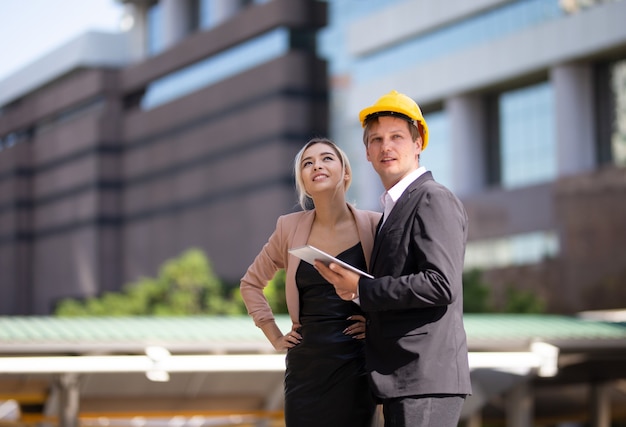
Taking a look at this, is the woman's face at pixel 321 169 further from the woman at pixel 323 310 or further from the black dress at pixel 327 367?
the black dress at pixel 327 367

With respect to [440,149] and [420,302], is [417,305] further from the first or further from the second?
[440,149]

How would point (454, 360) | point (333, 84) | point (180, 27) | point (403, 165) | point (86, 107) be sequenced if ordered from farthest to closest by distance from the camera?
point (86, 107) < point (180, 27) < point (333, 84) < point (403, 165) < point (454, 360)

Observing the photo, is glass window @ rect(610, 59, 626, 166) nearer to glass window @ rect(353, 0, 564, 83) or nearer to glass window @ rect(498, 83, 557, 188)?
glass window @ rect(498, 83, 557, 188)

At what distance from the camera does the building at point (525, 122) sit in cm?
4978

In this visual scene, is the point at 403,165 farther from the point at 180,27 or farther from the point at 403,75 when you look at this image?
the point at 180,27

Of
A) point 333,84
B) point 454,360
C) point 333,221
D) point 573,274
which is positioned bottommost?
point 454,360

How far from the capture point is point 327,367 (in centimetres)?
446

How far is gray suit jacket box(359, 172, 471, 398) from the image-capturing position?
3938mm

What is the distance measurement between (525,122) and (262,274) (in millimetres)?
53649

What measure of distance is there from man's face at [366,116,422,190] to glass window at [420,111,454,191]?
56692 millimetres

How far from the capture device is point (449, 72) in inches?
2304

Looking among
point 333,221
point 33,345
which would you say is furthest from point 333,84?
point 333,221

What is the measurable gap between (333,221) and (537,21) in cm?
5138

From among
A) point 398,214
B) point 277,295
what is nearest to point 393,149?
point 398,214
